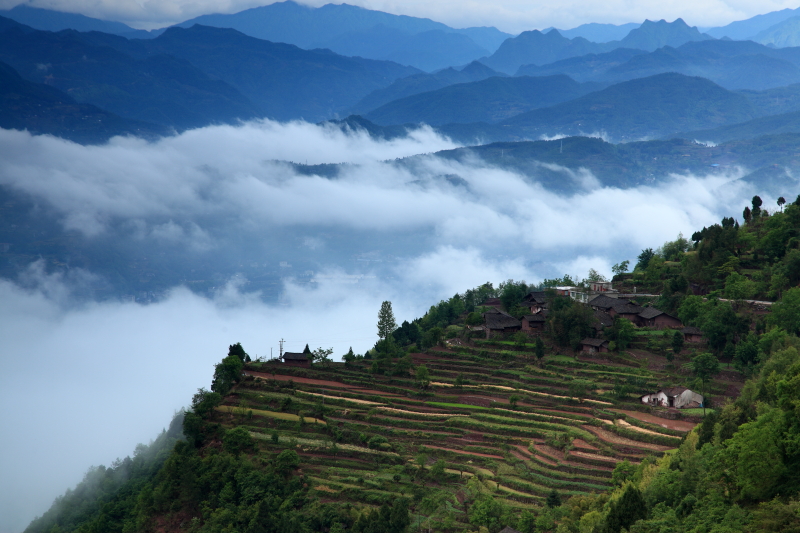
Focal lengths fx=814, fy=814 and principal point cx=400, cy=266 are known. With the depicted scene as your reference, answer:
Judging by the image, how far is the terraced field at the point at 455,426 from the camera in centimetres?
4231

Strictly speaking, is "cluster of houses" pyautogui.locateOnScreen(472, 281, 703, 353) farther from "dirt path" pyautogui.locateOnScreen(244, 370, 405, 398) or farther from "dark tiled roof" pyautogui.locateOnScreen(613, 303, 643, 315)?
"dirt path" pyautogui.locateOnScreen(244, 370, 405, 398)

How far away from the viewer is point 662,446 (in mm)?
42531

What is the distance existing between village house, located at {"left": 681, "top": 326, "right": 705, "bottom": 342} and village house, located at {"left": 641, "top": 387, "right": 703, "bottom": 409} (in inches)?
301

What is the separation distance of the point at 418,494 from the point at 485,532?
20.8 ft

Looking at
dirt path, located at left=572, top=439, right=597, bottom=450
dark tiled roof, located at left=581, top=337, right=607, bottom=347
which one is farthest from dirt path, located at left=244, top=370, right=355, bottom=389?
dirt path, located at left=572, top=439, right=597, bottom=450

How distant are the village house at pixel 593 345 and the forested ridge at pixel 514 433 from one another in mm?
726

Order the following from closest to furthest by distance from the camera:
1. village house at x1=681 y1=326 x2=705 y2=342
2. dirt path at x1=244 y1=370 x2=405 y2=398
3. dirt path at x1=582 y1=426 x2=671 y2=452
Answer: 1. dirt path at x1=582 y1=426 x2=671 y2=452
2. village house at x1=681 y1=326 x2=705 y2=342
3. dirt path at x1=244 y1=370 x2=405 y2=398

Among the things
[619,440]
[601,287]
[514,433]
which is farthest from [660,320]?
[514,433]

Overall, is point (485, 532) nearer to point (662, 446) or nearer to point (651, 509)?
point (651, 509)

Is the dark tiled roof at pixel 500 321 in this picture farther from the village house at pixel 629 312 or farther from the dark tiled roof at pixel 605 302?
the village house at pixel 629 312

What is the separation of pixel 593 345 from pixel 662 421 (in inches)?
450

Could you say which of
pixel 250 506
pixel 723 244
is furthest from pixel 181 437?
pixel 723 244

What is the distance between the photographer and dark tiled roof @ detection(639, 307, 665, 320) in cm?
5847

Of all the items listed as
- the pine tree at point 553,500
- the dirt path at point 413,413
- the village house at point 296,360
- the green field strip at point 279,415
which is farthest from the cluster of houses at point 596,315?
the pine tree at point 553,500
